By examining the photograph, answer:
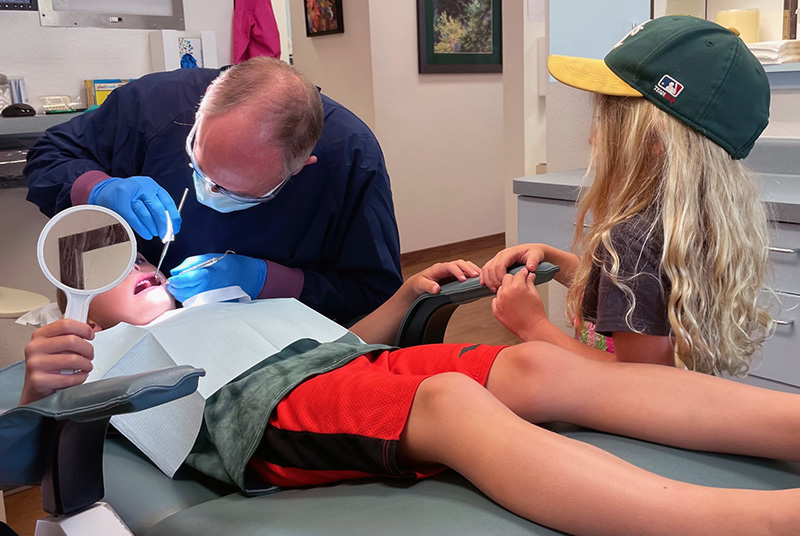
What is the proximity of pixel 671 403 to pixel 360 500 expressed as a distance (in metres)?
0.44

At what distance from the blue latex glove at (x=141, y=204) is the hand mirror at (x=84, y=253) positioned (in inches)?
9.7

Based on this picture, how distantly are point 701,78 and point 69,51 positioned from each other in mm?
2477

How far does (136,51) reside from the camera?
2938 millimetres

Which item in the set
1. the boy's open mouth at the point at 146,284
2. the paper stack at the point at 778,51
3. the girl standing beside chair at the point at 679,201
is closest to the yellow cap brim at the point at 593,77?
the girl standing beside chair at the point at 679,201

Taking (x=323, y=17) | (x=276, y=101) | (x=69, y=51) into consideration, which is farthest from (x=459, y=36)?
(x=276, y=101)

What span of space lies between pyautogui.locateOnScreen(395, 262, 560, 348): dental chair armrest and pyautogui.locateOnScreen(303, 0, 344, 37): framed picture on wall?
10.6 ft

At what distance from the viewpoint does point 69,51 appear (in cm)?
277

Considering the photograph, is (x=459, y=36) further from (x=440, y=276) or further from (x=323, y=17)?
(x=440, y=276)

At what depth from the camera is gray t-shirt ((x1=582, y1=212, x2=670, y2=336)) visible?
1.04 metres

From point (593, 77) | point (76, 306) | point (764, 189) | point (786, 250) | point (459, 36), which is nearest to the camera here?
point (76, 306)

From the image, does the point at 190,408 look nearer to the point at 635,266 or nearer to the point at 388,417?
the point at 388,417

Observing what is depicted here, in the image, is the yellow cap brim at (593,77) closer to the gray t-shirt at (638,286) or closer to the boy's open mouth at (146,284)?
the gray t-shirt at (638,286)

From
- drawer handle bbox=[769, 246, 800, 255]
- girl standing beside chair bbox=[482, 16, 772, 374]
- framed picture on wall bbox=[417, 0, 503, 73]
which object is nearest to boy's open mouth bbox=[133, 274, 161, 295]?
girl standing beside chair bbox=[482, 16, 772, 374]

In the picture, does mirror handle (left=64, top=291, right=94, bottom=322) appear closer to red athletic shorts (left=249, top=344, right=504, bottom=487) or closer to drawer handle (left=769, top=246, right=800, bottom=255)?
red athletic shorts (left=249, top=344, right=504, bottom=487)
